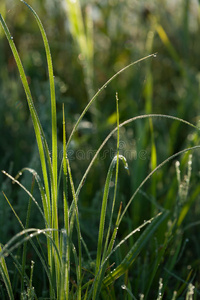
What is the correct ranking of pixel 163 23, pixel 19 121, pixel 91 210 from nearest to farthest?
pixel 91 210
pixel 19 121
pixel 163 23

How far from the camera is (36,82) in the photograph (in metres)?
1.47

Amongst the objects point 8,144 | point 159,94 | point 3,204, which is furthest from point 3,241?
point 159,94

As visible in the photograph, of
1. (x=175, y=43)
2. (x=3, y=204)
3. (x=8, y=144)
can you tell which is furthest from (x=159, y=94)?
(x=3, y=204)

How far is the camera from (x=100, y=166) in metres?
1.23

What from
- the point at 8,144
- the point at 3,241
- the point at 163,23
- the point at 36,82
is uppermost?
the point at 163,23

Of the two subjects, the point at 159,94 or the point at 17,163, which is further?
the point at 159,94

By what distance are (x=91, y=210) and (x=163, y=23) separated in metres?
1.45

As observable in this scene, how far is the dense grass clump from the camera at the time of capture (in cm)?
66

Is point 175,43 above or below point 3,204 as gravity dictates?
above

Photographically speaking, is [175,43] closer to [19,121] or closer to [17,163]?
[19,121]

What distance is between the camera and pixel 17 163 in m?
1.25

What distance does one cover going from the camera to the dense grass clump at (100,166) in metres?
0.66

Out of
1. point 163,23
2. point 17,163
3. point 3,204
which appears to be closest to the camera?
point 3,204

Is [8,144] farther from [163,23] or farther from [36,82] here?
[163,23]
